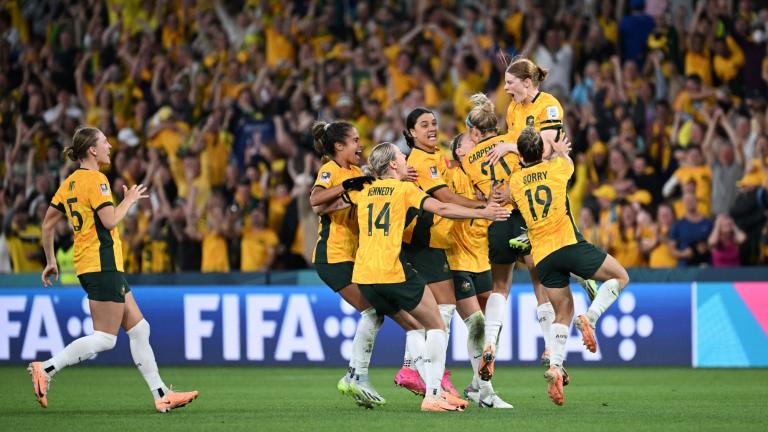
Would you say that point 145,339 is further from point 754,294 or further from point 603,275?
point 754,294

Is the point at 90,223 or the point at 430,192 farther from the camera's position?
the point at 430,192

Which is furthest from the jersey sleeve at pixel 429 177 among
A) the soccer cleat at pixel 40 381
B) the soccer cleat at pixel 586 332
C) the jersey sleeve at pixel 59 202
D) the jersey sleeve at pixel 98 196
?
the soccer cleat at pixel 40 381

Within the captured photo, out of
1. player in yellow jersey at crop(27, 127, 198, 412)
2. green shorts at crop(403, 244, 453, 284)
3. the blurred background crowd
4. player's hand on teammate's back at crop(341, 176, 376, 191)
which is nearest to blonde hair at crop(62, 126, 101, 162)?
player in yellow jersey at crop(27, 127, 198, 412)

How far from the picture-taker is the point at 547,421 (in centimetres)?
997

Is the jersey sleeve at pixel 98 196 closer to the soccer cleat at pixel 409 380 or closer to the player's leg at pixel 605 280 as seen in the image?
the soccer cleat at pixel 409 380

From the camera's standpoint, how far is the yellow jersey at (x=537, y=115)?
11.5m

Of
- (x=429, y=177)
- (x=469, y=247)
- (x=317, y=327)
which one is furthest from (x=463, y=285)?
(x=317, y=327)

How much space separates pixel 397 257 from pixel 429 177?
42.6 inches

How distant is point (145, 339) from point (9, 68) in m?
14.3

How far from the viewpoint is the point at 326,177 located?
1163 cm

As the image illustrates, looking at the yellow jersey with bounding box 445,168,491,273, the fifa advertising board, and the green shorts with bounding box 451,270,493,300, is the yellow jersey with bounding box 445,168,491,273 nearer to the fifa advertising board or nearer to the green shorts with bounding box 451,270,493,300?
the green shorts with bounding box 451,270,493,300

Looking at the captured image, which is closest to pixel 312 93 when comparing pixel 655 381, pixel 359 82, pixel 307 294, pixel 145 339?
pixel 359 82

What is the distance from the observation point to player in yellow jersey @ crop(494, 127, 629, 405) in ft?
35.5

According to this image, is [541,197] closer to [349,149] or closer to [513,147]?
[513,147]
